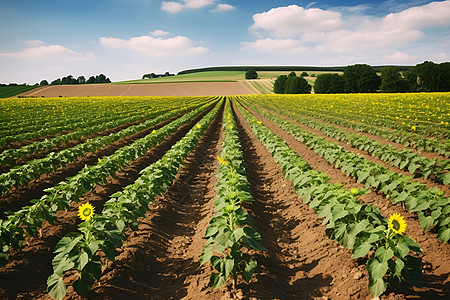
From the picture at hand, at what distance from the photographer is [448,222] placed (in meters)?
3.90

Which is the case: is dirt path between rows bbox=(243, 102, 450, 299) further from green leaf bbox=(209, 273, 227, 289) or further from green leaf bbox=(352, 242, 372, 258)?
green leaf bbox=(209, 273, 227, 289)

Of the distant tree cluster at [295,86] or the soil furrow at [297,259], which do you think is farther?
the distant tree cluster at [295,86]

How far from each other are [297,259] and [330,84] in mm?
81621

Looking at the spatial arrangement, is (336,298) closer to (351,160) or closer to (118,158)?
(351,160)

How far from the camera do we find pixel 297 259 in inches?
175

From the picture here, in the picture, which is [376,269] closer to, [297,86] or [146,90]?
[297,86]

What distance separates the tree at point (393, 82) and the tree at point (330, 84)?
10903mm

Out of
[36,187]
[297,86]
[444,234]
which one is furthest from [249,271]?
[297,86]

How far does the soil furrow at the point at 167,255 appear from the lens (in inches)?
149

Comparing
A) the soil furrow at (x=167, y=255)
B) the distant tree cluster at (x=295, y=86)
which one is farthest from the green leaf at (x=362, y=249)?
the distant tree cluster at (x=295, y=86)

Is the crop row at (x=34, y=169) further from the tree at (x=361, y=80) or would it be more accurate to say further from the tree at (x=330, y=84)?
the tree at (x=361, y=80)

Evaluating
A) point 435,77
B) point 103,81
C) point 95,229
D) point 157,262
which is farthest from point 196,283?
point 103,81

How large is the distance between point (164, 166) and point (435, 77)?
268 feet

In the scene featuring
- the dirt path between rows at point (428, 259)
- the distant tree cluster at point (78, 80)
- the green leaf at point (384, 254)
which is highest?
the distant tree cluster at point (78, 80)
